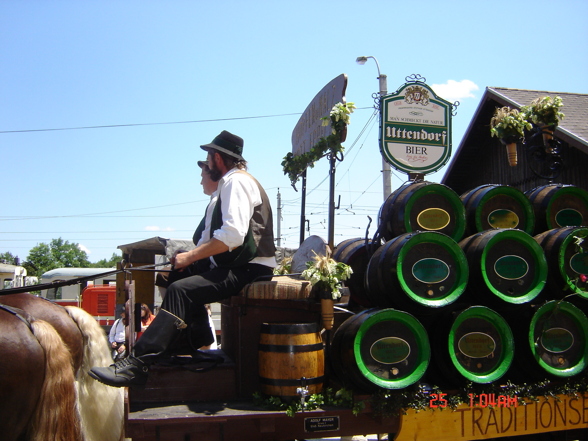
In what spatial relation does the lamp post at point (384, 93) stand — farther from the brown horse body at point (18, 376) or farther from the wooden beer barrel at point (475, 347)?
the brown horse body at point (18, 376)

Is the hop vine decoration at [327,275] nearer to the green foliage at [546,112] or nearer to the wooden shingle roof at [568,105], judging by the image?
the green foliage at [546,112]

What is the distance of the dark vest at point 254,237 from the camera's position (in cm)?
366

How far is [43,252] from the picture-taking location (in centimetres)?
7138

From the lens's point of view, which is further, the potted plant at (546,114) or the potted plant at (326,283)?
the potted plant at (546,114)

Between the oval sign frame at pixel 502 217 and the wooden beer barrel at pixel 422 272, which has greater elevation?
the oval sign frame at pixel 502 217

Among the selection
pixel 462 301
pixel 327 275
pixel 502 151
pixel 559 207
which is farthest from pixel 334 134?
pixel 502 151

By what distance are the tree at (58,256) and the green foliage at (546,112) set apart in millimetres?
67974

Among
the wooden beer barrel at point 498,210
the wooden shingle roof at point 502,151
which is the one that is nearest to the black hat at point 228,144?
the wooden beer barrel at point 498,210

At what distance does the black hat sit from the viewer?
156 inches

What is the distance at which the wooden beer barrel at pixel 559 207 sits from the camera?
4.37 m

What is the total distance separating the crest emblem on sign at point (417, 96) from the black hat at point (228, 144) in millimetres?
3761

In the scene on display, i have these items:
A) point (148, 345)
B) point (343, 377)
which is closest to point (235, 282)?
point (148, 345)

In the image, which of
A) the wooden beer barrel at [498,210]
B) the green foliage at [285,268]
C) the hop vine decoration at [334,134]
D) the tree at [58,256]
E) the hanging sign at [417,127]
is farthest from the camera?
the tree at [58,256]

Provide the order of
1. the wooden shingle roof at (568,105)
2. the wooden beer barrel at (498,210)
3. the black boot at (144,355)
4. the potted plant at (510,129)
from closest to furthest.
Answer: the black boot at (144,355) → the wooden beer barrel at (498,210) → the potted plant at (510,129) → the wooden shingle roof at (568,105)
